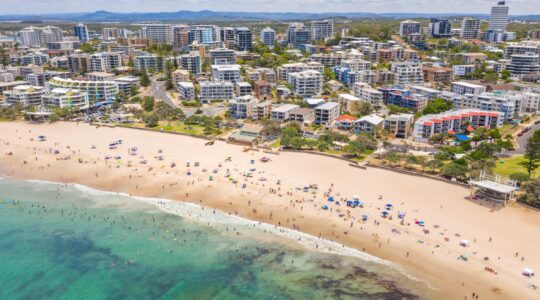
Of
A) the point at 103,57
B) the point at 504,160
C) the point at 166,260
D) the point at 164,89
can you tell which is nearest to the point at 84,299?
the point at 166,260

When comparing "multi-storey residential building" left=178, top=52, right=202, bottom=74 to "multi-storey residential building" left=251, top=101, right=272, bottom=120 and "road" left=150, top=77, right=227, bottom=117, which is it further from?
"multi-storey residential building" left=251, top=101, right=272, bottom=120

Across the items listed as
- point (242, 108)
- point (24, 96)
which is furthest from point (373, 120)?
point (24, 96)

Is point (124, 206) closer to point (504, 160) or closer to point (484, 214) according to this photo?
point (484, 214)

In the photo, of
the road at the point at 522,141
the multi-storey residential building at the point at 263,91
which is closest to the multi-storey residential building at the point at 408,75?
the multi-storey residential building at the point at 263,91

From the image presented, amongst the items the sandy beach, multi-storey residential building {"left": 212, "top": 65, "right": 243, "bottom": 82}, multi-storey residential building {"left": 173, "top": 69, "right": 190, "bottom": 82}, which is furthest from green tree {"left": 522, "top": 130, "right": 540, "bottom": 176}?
multi-storey residential building {"left": 173, "top": 69, "right": 190, "bottom": 82}

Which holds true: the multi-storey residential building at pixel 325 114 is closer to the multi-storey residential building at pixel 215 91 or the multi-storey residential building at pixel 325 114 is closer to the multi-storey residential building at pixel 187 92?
A: the multi-storey residential building at pixel 215 91
